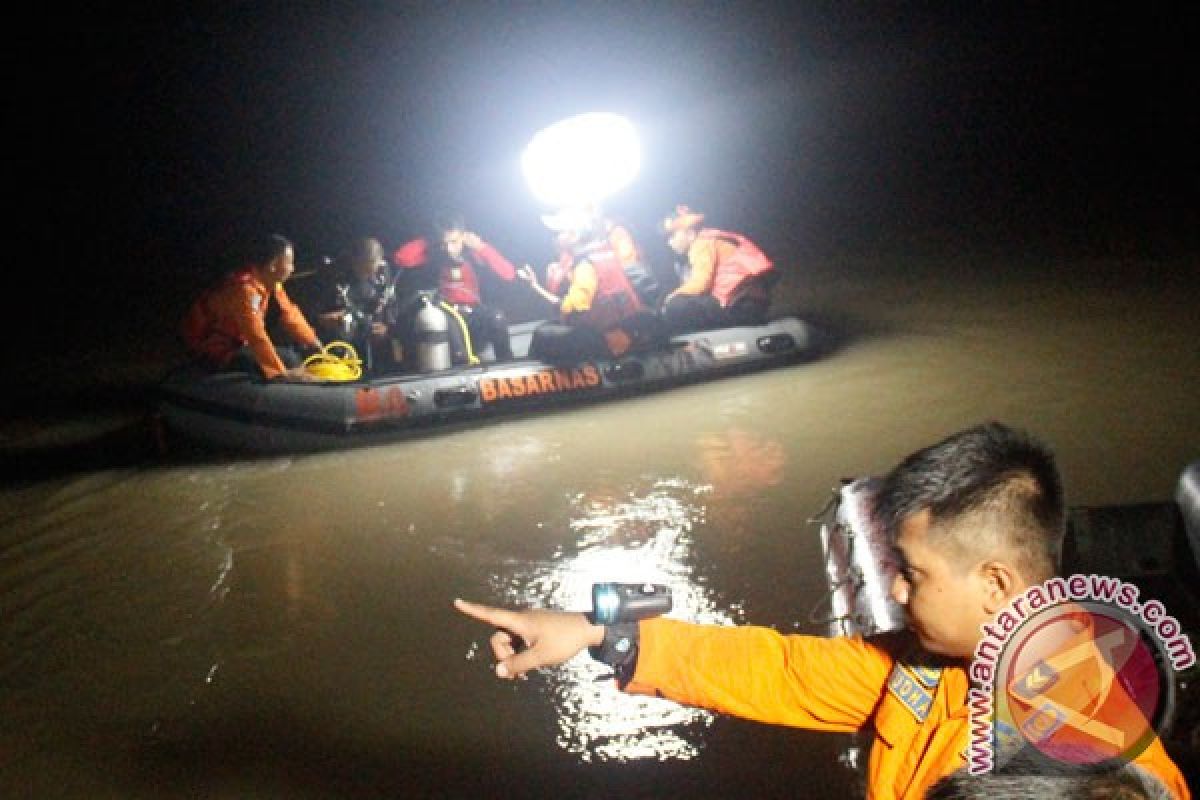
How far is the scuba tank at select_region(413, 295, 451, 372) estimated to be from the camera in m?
8.14

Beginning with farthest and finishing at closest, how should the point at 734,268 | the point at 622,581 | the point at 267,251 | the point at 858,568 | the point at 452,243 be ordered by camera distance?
the point at 734,268, the point at 452,243, the point at 267,251, the point at 622,581, the point at 858,568

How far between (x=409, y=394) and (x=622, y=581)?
3779mm

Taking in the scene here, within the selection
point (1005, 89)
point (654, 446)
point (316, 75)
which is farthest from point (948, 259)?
point (316, 75)

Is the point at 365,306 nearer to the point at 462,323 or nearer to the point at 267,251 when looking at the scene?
the point at 462,323

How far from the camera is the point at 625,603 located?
1990mm

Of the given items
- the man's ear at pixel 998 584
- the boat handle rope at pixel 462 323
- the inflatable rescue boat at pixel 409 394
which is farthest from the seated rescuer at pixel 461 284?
the man's ear at pixel 998 584

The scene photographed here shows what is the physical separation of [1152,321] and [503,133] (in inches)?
1022

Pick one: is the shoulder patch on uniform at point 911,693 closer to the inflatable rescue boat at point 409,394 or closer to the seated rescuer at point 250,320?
the inflatable rescue boat at point 409,394

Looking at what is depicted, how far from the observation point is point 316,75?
37.8 m

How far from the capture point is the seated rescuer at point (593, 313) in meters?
8.31

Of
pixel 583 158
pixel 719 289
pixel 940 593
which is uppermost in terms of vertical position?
pixel 583 158

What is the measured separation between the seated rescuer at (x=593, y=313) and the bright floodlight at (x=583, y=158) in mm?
352

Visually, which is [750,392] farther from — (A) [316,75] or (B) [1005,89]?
(A) [316,75]

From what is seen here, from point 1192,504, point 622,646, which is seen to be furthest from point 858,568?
point 622,646
